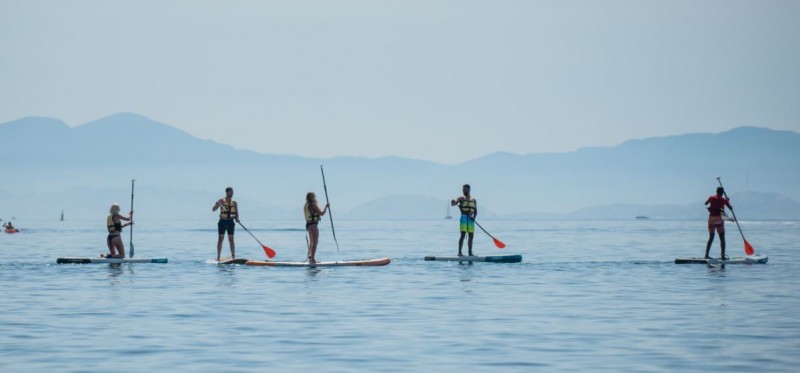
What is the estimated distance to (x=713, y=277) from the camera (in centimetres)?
3186

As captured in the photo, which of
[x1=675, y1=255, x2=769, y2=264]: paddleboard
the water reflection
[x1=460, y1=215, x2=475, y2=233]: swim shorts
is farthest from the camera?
[x1=460, y1=215, x2=475, y2=233]: swim shorts

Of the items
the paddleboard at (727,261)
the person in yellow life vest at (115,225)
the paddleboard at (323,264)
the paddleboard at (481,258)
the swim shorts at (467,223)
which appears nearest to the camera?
the paddleboard at (323,264)

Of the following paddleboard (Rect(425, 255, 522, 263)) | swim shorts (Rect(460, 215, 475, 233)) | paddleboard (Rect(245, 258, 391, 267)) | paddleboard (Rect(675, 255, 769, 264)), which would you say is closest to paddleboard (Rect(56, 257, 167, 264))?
paddleboard (Rect(245, 258, 391, 267))

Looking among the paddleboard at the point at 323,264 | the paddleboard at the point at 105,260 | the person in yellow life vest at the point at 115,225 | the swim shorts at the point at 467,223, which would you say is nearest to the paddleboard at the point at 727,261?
the swim shorts at the point at 467,223

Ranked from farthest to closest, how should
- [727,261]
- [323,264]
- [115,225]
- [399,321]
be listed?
[727,261]
[115,225]
[323,264]
[399,321]

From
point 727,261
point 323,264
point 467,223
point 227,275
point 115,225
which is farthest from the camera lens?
point 467,223

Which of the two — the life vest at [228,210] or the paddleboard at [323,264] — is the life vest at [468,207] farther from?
the life vest at [228,210]

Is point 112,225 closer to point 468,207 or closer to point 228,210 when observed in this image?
point 228,210

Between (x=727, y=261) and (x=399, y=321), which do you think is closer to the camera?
(x=399, y=321)

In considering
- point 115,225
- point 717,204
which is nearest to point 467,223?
point 717,204

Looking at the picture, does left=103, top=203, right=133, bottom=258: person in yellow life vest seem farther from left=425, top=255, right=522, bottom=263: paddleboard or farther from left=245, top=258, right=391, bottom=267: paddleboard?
left=425, top=255, right=522, bottom=263: paddleboard

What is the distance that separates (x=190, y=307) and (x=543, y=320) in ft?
22.5

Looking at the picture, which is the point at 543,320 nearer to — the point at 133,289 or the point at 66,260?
the point at 133,289

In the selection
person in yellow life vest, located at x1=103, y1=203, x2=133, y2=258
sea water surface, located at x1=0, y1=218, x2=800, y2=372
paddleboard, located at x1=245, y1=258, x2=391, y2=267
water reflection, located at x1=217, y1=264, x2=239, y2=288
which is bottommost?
sea water surface, located at x1=0, y1=218, x2=800, y2=372
